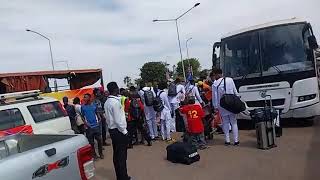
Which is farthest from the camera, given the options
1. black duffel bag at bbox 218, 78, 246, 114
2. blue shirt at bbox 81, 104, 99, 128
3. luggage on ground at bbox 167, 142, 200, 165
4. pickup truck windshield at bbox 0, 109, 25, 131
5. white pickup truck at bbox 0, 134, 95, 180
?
blue shirt at bbox 81, 104, 99, 128

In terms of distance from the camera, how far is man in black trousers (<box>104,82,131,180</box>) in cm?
783

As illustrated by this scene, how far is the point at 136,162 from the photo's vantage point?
33.7ft

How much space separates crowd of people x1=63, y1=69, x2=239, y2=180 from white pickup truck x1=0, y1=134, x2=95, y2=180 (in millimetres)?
2829

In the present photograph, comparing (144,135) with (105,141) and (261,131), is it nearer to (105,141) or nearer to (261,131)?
(105,141)

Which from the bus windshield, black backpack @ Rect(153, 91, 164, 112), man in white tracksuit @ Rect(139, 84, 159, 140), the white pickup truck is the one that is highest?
the bus windshield

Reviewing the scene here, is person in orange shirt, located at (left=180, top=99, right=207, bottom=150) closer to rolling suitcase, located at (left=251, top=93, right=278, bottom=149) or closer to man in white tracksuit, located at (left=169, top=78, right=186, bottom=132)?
rolling suitcase, located at (left=251, top=93, right=278, bottom=149)

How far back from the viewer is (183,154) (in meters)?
9.43

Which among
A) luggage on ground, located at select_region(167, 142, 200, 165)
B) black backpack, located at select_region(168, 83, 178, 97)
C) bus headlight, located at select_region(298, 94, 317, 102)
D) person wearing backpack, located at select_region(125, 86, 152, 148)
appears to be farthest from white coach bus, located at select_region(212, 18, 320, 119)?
luggage on ground, located at select_region(167, 142, 200, 165)

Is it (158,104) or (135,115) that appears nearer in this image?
(135,115)

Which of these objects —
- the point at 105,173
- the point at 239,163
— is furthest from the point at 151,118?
the point at 239,163

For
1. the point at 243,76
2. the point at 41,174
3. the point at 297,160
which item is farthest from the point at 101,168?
the point at 41,174

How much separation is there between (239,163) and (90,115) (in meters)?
3.88

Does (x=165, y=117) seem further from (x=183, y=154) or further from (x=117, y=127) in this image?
(x=117, y=127)

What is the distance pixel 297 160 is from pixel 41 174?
19.6 feet
